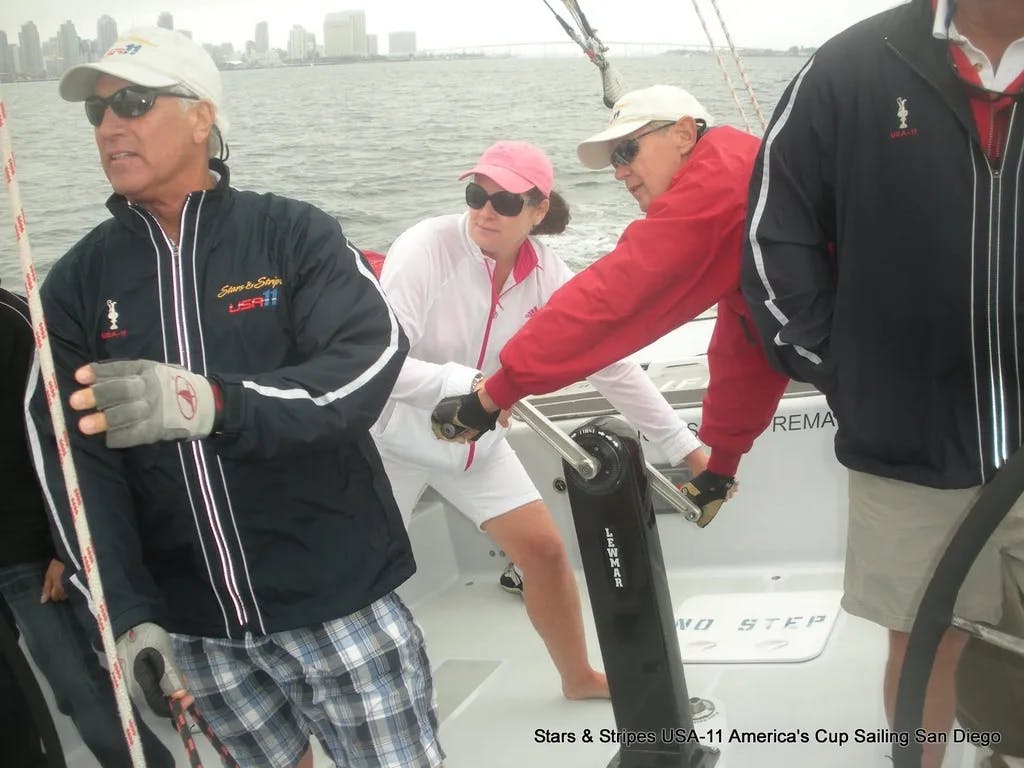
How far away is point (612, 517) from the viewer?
198cm

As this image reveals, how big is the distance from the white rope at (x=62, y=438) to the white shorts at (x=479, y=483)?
113 cm

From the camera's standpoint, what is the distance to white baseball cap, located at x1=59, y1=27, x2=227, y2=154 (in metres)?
1.61

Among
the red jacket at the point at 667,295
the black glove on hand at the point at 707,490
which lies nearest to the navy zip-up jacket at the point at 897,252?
the red jacket at the point at 667,295

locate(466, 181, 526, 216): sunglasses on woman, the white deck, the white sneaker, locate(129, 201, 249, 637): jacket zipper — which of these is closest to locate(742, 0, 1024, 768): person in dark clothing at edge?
the white deck

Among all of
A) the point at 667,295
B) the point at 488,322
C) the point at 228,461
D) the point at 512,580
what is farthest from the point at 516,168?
the point at 512,580

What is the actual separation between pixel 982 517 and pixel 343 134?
960cm

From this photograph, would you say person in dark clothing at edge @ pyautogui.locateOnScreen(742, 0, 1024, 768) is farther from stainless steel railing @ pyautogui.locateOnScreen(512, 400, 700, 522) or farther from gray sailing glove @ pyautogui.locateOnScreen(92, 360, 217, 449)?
gray sailing glove @ pyautogui.locateOnScreen(92, 360, 217, 449)

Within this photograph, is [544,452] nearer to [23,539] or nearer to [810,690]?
[810,690]

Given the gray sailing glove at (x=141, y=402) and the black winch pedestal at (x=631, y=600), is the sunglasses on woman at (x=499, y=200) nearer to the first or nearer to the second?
the black winch pedestal at (x=631, y=600)

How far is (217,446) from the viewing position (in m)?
1.53

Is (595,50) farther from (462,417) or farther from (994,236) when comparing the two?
(994,236)

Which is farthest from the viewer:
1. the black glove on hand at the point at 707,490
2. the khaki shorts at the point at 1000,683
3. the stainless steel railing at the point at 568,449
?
the black glove on hand at the point at 707,490

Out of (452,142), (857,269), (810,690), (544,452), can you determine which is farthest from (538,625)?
(452,142)

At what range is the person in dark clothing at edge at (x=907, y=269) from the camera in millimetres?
1419
